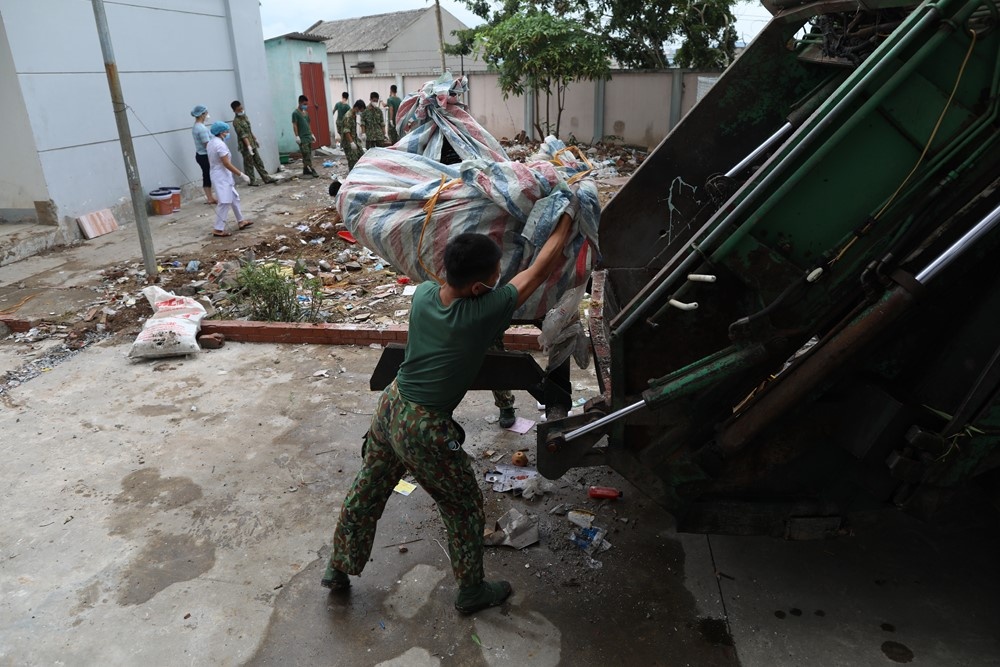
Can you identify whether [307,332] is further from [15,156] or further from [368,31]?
[368,31]

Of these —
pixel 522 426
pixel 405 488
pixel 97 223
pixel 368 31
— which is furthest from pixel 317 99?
pixel 368 31

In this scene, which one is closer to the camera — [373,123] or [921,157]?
[921,157]

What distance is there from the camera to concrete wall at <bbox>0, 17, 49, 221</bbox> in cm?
768

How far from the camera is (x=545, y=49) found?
43.8 feet

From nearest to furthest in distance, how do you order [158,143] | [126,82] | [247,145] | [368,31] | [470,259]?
1. [470,259]
2. [126,82]
3. [158,143]
4. [247,145]
5. [368,31]

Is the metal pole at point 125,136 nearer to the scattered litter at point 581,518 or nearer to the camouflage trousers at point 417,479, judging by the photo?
the camouflage trousers at point 417,479

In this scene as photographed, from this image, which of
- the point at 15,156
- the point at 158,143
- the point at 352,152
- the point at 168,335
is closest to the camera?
the point at 168,335

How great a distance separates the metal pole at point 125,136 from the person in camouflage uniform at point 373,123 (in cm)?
691

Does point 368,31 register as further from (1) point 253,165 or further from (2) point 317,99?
(1) point 253,165

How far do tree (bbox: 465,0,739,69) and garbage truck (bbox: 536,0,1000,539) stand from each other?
41.0 ft

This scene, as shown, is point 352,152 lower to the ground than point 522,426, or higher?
higher

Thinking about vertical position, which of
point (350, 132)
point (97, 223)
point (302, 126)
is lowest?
point (97, 223)

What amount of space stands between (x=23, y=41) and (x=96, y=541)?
7294 mm

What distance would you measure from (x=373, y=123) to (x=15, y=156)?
6.55 metres
